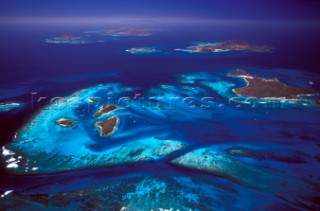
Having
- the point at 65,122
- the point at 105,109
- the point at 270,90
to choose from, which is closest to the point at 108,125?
the point at 105,109

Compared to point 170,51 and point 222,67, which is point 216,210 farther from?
point 170,51

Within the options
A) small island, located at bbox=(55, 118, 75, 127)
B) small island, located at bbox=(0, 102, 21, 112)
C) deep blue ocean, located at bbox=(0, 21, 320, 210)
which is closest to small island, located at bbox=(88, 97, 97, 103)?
deep blue ocean, located at bbox=(0, 21, 320, 210)

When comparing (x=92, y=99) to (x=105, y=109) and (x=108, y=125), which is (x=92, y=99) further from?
(x=108, y=125)

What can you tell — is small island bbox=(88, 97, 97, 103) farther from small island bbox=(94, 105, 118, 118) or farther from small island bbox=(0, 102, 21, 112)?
small island bbox=(0, 102, 21, 112)

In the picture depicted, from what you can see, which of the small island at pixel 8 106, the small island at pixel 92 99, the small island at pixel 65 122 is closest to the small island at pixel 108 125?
the small island at pixel 65 122

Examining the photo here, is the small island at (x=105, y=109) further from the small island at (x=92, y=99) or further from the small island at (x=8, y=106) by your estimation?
the small island at (x=8, y=106)
